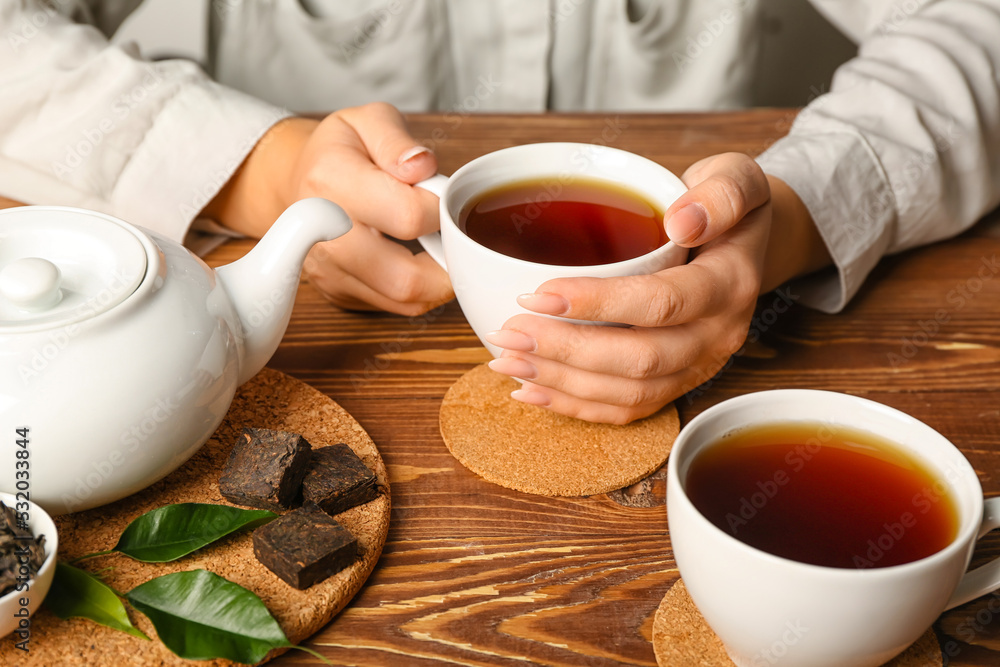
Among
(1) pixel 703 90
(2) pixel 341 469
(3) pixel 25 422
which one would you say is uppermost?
(3) pixel 25 422

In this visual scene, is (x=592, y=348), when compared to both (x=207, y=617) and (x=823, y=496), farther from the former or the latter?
(x=207, y=617)

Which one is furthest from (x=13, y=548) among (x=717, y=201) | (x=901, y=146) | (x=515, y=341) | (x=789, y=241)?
(x=901, y=146)

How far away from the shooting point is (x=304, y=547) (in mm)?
623

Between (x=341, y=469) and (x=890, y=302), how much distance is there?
0.75m

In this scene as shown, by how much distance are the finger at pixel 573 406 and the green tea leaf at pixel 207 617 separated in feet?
1.05

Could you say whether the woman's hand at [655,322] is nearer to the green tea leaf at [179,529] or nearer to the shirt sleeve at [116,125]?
the green tea leaf at [179,529]

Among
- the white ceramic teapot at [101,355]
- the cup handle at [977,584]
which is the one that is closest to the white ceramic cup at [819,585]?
the cup handle at [977,584]

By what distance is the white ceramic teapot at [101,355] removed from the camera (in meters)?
0.60

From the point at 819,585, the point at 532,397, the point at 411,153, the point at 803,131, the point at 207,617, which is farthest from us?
the point at 803,131

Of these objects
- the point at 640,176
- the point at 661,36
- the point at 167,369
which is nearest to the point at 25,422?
the point at 167,369

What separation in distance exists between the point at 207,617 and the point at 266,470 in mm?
130

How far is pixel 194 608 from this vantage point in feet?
1.91

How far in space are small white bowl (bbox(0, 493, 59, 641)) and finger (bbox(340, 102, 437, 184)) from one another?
0.49m

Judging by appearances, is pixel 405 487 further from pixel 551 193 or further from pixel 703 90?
pixel 703 90
